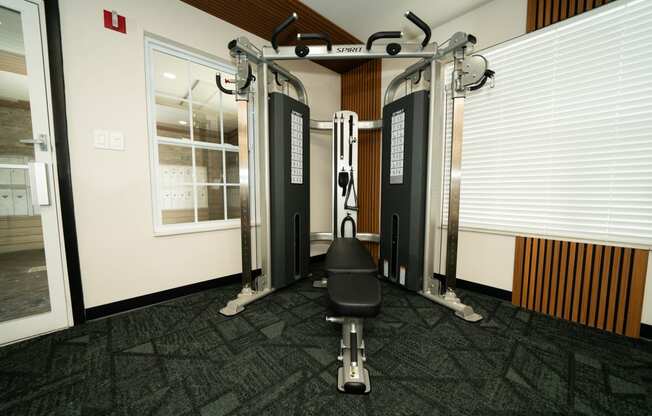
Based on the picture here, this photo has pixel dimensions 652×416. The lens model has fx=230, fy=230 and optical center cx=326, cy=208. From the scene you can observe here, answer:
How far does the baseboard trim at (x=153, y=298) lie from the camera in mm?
Answer: 1955

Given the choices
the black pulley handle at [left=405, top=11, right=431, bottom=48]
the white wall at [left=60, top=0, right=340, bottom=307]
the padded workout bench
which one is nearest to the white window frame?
the white wall at [left=60, top=0, right=340, bottom=307]

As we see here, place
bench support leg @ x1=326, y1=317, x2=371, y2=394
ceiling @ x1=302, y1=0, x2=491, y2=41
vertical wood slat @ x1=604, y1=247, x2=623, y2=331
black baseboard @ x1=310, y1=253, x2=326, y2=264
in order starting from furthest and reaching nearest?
black baseboard @ x1=310, y1=253, x2=326, y2=264 → ceiling @ x1=302, y1=0, x2=491, y2=41 → vertical wood slat @ x1=604, y1=247, x2=623, y2=331 → bench support leg @ x1=326, y1=317, x2=371, y2=394

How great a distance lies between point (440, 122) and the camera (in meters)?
2.25

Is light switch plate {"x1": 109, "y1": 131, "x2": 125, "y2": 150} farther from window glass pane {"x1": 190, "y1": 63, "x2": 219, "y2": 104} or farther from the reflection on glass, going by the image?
window glass pane {"x1": 190, "y1": 63, "x2": 219, "y2": 104}

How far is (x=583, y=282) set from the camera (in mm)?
1943

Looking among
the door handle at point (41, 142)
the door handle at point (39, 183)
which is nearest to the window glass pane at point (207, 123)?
the door handle at point (41, 142)

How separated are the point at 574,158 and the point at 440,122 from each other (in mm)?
1107

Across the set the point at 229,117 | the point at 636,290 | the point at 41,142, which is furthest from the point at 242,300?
the point at 636,290

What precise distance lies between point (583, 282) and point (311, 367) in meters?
2.35

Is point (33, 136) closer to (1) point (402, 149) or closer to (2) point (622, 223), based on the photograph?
(1) point (402, 149)

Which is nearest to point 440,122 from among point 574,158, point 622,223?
point 574,158

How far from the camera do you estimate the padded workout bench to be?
1141 mm

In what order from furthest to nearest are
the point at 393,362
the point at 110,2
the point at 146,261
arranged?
the point at 146,261 → the point at 110,2 → the point at 393,362

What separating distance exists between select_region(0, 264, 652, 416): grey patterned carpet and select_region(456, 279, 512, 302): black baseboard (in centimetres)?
29
